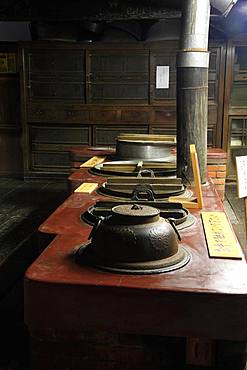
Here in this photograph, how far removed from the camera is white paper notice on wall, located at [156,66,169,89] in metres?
6.53

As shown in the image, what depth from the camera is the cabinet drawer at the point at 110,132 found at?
22.1ft

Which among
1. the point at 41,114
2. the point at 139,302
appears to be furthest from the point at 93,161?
the point at 41,114

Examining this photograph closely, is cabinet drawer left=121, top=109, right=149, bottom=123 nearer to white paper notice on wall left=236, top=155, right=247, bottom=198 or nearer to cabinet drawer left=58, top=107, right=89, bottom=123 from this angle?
cabinet drawer left=58, top=107, right=89, bottom=123

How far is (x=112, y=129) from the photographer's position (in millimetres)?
6793

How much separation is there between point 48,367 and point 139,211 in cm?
71

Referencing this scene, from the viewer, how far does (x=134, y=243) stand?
1654 millimetres

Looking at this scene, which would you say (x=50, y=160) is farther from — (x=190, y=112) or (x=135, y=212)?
(x=135, y=212)

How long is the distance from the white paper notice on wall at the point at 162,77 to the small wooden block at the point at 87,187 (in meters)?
3.77

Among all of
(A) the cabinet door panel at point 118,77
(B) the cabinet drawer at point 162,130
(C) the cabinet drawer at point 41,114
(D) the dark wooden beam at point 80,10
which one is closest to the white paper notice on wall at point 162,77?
(A) the cabinet door panel at point 118,77

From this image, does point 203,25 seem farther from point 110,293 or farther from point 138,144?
point 110,293

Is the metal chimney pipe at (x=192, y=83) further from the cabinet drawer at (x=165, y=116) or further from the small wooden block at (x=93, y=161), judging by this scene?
the cabinet drawer at (x=165, y=116)

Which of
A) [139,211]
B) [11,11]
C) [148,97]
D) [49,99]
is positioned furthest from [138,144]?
[49,99]

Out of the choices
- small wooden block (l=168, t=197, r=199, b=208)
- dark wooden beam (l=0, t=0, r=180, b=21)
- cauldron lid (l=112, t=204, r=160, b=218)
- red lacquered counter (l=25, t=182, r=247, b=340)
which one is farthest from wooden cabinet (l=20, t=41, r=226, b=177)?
red lacquered counter (l=25, t=182, r=247, b=340)

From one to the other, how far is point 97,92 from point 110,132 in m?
0.64
